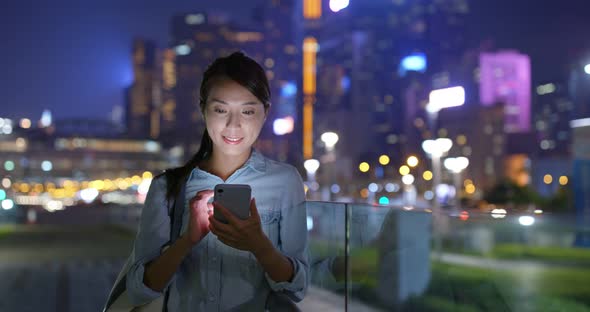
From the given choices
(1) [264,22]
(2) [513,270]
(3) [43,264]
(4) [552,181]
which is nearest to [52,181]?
(1) [264,22]

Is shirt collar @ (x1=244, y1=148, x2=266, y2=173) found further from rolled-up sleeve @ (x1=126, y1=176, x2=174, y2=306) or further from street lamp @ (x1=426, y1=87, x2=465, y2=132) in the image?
street lamp @ (x1=426, y1=87, x2=465, y2=132)

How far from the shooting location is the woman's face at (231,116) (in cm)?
246

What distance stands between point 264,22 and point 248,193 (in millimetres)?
169681

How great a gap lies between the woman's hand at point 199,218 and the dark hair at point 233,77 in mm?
203

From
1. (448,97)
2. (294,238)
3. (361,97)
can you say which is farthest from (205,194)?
(361,97)

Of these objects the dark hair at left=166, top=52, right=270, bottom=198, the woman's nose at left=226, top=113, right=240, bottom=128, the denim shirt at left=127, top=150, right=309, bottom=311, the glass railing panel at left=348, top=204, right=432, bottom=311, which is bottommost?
the glass railing panel at left=348, top=204, right=432, bottom=311

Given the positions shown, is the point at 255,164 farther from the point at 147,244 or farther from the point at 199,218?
the point at 147,244

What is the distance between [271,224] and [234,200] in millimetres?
312

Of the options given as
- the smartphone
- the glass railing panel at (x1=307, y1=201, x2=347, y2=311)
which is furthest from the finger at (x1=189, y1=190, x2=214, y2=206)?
the glass railing panel at (x1=307, y1=201, x2=347, y2=311)

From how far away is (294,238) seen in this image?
2.38 meters

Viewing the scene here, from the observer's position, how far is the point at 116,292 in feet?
8.02

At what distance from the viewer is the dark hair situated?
2453mm

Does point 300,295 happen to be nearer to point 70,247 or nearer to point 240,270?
point 240,270

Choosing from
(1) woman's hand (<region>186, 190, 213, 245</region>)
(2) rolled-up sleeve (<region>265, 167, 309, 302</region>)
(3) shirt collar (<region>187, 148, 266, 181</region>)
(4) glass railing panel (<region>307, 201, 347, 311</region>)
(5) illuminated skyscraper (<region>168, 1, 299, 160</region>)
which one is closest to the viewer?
(1) woman's hand (<region>186, 190, 213, 245</region>)
